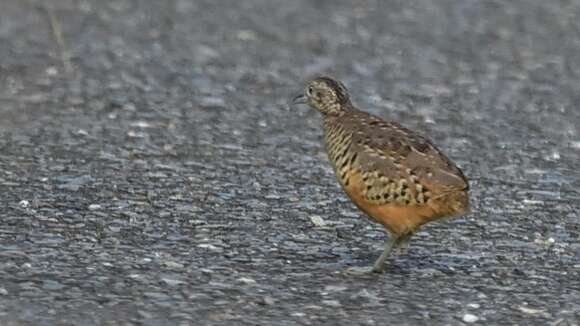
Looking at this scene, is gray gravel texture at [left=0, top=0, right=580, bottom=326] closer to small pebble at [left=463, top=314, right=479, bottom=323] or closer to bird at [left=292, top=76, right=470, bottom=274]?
small pebble at [left=463, top=314, right=479, bottom=323]

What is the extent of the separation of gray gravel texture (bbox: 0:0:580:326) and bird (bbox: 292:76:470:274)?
29 cm

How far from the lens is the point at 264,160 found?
9.13 meters

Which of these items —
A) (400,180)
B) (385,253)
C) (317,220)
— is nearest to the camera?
(400,180)

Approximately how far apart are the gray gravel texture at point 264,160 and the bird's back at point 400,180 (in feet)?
1.08

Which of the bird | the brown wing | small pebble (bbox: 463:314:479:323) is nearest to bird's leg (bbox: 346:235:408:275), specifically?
the bird

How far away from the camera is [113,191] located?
8.07 m

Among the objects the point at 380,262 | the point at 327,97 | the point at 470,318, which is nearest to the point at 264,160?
the point at 327,97

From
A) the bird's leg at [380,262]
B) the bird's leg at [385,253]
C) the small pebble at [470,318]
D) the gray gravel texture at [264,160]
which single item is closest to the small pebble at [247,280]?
the gray gravel texture at [264,160]

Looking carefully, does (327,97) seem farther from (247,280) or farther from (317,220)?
(247,280)

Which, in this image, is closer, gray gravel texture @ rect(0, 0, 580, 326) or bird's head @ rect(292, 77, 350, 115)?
gray gravel texture @ rect(0, 0, 580, 326)

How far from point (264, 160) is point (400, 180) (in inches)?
110

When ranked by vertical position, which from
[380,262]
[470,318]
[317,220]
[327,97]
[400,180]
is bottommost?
[470,318]

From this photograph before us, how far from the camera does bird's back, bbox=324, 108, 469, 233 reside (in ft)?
21.0

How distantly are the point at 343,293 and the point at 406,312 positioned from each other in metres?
0.35
